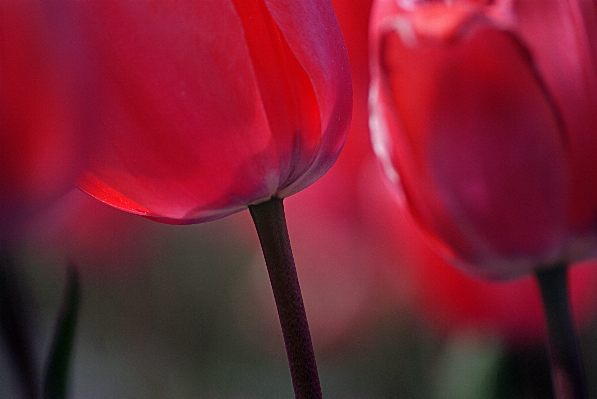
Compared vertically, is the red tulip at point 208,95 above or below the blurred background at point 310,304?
above

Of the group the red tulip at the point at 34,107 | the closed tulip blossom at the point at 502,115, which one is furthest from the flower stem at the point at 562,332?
the red tulip at the point at 34,107

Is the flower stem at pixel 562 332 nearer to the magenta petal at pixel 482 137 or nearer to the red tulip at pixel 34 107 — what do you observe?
the magenta petal at pixel 482 137

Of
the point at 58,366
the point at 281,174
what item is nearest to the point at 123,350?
the point at 58,366

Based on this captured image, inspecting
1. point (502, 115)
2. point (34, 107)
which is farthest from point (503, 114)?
point (34, 107)

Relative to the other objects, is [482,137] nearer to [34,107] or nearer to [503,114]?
[503,114]

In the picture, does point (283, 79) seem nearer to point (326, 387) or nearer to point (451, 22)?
point (451, 22)

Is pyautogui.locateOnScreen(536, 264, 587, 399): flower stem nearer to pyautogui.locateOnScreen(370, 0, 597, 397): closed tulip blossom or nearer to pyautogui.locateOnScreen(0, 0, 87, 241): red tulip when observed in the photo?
pyautogui.locateOnScreen(370, 0, 597, 397): closed tulip blossom

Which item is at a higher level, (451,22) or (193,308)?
(451,22)
